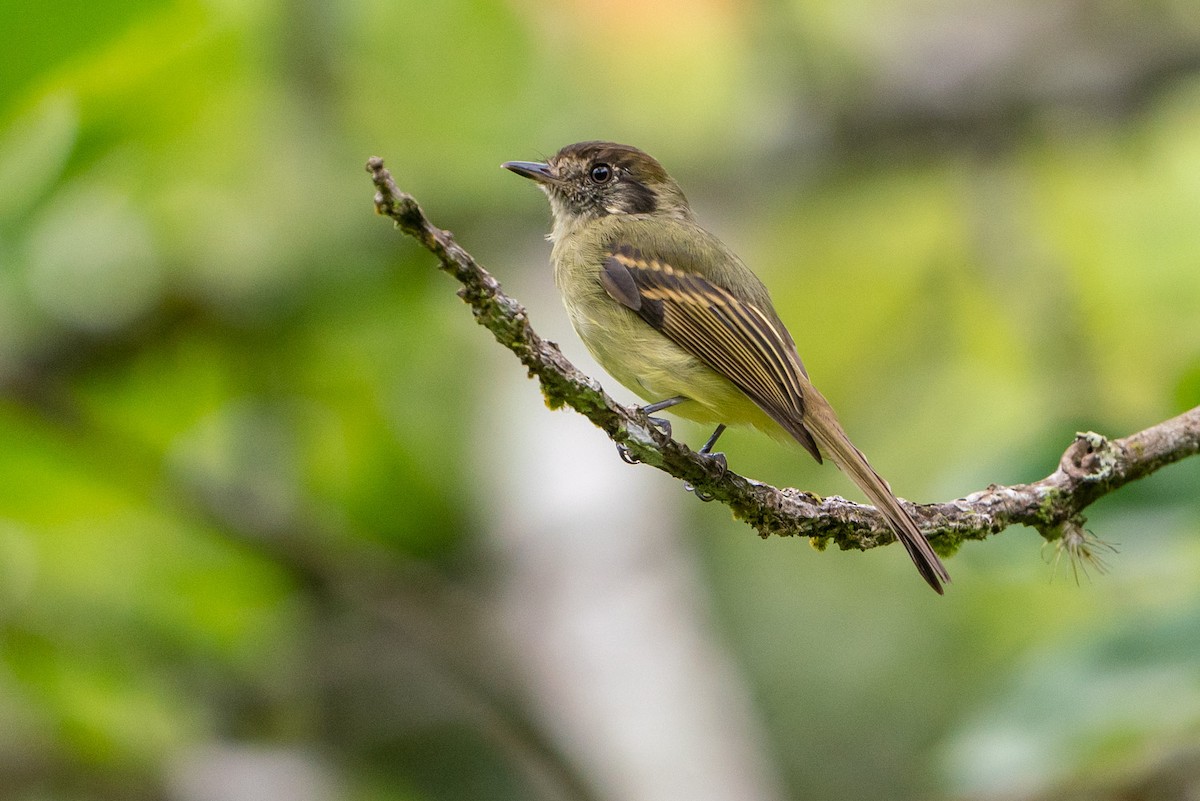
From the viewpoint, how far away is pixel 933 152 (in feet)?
17.5

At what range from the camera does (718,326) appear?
351 centimetres

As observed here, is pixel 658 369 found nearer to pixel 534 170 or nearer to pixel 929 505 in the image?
pixel 929 505

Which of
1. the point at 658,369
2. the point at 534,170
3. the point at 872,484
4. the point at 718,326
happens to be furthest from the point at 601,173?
the point at 872,484

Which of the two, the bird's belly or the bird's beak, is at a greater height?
the bird's beak

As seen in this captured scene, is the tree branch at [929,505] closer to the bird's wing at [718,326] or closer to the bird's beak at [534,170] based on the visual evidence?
the bird's wing at [718,326]

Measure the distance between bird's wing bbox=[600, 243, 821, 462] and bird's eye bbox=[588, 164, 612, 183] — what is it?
617mm

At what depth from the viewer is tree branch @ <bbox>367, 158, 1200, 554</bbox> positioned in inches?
95.1

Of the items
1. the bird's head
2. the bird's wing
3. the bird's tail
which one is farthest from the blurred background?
the bird's wing

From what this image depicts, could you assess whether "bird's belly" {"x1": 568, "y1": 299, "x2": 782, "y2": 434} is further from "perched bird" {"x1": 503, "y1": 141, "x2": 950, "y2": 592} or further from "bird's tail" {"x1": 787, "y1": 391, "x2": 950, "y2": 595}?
"bird's tail" {"x1": 787, "y1": 391, "x2": 950, "y2": 595}

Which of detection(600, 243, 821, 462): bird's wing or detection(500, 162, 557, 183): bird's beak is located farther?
detection(500, 162, 557, 183): bird's beak

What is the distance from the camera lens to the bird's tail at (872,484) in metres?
2.53

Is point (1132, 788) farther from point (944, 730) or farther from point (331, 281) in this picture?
point (331, 281)

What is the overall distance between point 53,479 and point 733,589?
9.72ft

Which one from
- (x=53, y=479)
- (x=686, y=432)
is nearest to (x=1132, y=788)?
(x=686, y=432)
